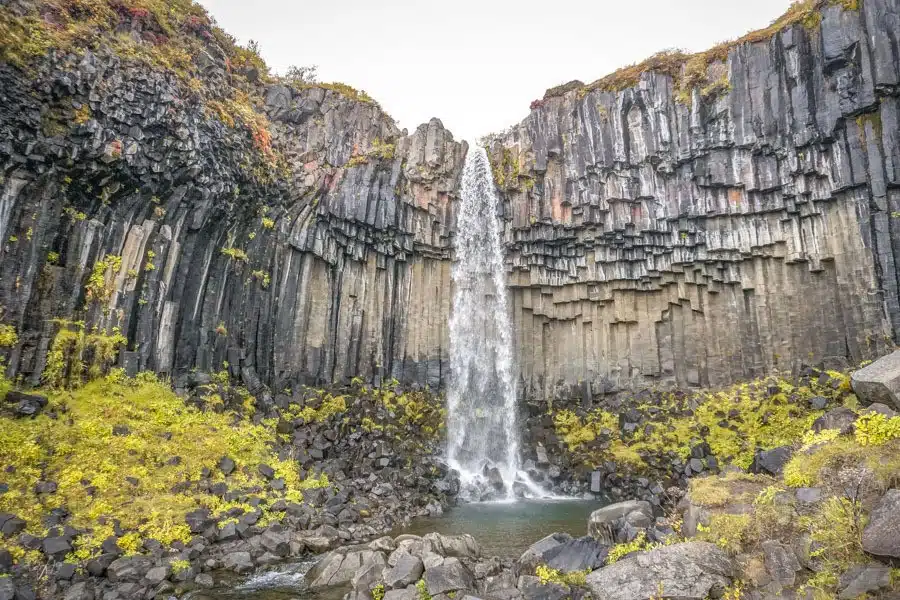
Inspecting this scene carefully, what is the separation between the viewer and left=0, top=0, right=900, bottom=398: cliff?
17328 mm

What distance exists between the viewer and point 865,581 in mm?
5246

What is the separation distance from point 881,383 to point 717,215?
15.2m

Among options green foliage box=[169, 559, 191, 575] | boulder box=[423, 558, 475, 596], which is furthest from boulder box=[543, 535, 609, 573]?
green foliage box=[169, 559, 191, 575]

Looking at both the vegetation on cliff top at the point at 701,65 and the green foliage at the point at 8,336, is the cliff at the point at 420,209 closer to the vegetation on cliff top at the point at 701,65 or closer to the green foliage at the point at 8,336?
the vegetation on cliff top at the point at 701,65

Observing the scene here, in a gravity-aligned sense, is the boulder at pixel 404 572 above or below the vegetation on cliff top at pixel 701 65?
below

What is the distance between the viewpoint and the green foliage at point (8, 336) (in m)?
15.2

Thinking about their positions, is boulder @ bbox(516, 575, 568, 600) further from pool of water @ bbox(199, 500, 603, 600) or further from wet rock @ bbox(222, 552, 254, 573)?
wet rock @ bbox(222, 552, 254, 573)

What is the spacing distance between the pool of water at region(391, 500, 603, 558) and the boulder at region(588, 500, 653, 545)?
99.4 inches

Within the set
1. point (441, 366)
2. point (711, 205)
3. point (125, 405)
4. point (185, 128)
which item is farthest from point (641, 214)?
point (125, 405)

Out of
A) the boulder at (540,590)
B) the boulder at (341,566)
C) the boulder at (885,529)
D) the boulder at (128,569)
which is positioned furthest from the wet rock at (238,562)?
the boulder at (885,529)

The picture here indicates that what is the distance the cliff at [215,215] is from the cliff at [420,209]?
8 centimetres

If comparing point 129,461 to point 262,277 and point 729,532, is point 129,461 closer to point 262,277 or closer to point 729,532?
point 262,277

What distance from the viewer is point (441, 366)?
26281 millimetres

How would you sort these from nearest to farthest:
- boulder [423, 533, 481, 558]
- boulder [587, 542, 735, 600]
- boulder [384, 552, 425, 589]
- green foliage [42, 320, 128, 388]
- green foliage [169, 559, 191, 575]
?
boulder [587, 542, 735, 600] → boulder [384, 552, 425, 589] → green foliage [169, 559, 191, 575] → boulder [423, 533, 481, 558] → green foliage [42, 320, 128, 388]
